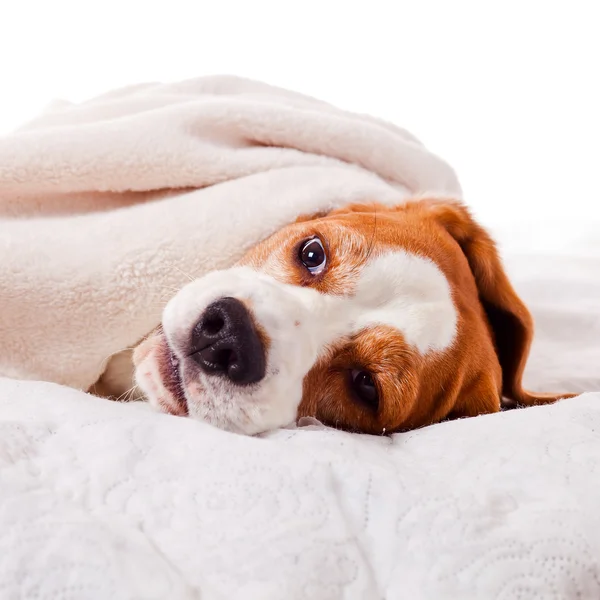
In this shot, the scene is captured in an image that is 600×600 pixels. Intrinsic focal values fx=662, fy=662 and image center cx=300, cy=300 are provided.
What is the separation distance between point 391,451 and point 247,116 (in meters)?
0.94

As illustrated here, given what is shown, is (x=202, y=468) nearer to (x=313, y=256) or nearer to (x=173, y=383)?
(x=173, y=383)

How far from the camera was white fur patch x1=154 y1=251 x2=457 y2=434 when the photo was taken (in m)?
0.96

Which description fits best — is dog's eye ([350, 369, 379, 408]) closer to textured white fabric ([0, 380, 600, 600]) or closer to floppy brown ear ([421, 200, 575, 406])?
textured white fabric ([0, 380, 600, 600])

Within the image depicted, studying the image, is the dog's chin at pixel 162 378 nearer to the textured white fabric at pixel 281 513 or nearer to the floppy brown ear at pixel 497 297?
the textured white fabric at pixel 281 513

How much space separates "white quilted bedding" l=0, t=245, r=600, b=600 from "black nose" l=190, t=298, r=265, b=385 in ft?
0.43

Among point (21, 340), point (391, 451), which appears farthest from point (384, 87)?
point (391, 451)

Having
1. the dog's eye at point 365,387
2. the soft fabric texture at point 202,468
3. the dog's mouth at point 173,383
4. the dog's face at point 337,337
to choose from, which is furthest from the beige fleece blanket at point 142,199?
the dog's eye at point 365,387

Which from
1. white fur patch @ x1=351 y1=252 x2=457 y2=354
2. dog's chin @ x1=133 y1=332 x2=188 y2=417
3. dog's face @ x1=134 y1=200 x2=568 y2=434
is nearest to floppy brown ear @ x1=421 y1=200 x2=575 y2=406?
dog's face @ x1=134 y1=200 x2=568 y2=434

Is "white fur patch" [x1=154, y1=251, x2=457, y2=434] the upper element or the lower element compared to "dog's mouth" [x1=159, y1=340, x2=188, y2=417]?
upper

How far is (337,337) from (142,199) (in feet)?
2.07

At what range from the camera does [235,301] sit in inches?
39.1

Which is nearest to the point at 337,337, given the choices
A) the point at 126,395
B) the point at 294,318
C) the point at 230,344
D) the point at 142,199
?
the point at 294,318

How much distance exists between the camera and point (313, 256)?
1196 millimetres

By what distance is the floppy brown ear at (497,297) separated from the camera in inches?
53.4
